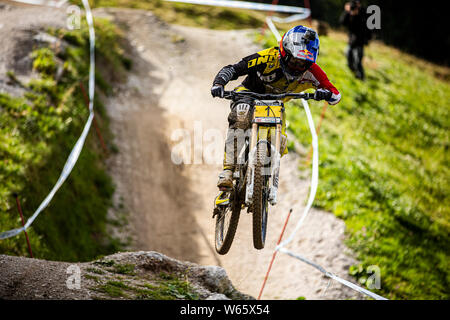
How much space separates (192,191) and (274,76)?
6.53 meters

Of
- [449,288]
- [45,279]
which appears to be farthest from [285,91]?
[449,288]

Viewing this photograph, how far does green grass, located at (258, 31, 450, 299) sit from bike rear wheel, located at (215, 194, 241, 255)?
5.38m

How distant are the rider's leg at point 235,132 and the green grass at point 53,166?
4.92 meters

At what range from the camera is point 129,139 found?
13.3 metres

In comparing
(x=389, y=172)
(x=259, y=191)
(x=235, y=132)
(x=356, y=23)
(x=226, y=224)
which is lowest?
(x=389, y=172)

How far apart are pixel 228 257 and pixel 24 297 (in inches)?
205

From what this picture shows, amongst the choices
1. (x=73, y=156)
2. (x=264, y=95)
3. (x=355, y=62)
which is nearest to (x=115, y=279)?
(x=264, y=95)

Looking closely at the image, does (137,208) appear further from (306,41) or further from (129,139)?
(306,41)

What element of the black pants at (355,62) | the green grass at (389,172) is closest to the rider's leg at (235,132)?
the green grass at (389,172)

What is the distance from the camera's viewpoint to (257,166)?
5359 mm

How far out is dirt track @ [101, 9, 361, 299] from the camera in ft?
31.5

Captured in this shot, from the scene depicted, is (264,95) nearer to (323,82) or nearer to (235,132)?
(235,132)

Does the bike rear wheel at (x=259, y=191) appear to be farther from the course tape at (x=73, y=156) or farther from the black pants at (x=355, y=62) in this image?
the black pants at (x=355, y=62)
